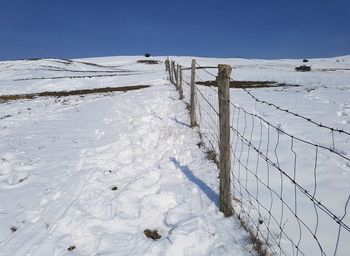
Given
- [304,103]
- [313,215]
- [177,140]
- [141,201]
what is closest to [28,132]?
[177,140]

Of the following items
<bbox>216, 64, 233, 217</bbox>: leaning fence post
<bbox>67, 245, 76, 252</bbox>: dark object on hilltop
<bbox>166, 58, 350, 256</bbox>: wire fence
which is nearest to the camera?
<bbox>166, 58, 350, 256</bbox>: wire fence

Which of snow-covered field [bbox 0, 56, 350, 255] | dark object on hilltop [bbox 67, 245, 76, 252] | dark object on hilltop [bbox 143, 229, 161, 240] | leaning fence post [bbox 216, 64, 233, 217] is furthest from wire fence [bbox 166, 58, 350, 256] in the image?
dark object on hilltop [bbox 67, 245, 76, 252]

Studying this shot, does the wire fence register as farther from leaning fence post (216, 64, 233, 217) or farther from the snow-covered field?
leaning fence post (216, 64, 233, 217)

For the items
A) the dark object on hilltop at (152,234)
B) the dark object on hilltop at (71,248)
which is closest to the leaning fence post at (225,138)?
the dark object on hilltop at (152,234)

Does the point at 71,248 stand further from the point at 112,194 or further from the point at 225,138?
the point at 225,138

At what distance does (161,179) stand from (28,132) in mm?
5611

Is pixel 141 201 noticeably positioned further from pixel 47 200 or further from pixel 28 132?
pixel 28 132

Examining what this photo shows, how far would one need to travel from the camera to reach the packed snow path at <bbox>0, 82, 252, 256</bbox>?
4039 mm

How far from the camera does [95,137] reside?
8.74 m

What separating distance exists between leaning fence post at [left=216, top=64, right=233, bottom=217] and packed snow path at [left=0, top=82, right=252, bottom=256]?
0.21 m

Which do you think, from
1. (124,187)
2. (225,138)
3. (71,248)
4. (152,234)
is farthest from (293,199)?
(71,248)

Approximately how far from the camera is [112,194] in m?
5.34

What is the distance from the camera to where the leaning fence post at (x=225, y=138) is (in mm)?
4426

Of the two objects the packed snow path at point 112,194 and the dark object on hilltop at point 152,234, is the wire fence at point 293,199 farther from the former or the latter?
the dark object on hilltop at point 152,234
